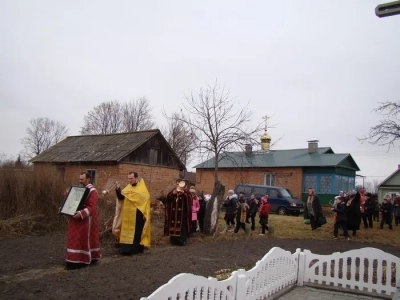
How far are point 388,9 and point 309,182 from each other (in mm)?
27186

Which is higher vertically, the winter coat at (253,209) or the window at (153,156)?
the window at (153,156)

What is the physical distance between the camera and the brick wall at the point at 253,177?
3033 cm

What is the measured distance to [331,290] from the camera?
600cm

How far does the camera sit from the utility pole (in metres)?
3.66

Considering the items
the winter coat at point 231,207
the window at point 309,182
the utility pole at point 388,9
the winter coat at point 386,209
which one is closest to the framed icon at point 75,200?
the utility pole at point 388,9

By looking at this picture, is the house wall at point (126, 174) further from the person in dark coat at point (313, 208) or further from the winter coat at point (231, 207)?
the person in dark coat at point (313, 208)

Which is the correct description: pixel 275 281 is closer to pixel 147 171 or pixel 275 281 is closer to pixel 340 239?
pixel 340 239

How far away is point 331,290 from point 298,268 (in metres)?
0.61

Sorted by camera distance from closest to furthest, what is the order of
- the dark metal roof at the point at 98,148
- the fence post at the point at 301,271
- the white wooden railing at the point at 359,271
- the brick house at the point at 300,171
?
the white wooden railing at the point at 359,271
the fence post at the point at 301,271
the dark metal roof at the point at 98,148
the brick house at the point at 300,171

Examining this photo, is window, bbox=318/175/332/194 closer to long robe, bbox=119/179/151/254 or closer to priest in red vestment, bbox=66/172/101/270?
long robe, bbox=119/179/151/254

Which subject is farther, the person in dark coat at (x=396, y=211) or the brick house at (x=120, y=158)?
the brick house at (x=120, y=158)

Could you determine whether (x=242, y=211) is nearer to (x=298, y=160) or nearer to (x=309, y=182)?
(x=309, y=182)

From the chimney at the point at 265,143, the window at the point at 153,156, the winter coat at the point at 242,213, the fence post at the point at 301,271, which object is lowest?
the fence post at the point at 301,271

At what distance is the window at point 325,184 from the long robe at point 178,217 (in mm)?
20541
